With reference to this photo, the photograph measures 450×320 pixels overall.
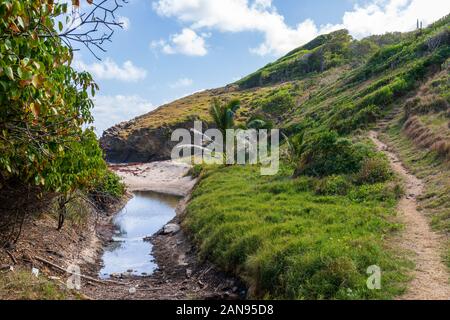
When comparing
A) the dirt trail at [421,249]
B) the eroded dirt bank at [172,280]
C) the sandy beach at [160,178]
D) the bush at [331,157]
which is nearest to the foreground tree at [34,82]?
the eroded dirt bank at [172,280]

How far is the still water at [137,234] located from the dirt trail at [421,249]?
9.46m

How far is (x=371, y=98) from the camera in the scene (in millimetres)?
31859

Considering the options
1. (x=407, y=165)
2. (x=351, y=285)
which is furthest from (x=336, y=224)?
(x=407, y=165)

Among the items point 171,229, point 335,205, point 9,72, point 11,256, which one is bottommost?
point 171,229

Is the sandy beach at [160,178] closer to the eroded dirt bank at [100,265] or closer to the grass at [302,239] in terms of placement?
the eroded dirt bank at [100,265]

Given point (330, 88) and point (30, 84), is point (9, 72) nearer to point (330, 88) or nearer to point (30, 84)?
point (30, 84)

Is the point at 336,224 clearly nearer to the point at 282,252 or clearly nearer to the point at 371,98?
the point at 282,252

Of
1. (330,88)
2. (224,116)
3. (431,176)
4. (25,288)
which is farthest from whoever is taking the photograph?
(330,88)

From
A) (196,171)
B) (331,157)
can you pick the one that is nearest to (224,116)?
(196,171)

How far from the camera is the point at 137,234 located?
25.2 m

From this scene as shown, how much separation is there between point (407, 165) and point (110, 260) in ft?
43.3

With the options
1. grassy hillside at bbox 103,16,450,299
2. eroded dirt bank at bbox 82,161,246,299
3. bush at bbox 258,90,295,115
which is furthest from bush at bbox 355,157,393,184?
bush at bbox 258,90,295,115

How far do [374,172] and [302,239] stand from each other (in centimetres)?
749
